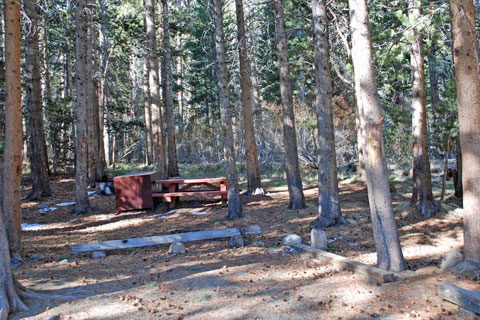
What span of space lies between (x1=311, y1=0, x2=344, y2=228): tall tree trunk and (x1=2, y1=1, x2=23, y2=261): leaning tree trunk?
6081mm

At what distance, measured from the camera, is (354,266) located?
5.72 metres

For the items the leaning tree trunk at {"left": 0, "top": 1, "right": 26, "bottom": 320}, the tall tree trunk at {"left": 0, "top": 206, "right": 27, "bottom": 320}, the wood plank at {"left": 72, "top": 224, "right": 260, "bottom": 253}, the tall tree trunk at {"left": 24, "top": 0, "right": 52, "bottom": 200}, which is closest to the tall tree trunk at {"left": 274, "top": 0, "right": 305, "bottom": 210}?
the wood plank at {"left": 72, "top": 224, "right": 260, "bottom": 253}

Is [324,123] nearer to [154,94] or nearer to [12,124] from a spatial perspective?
[12,124]

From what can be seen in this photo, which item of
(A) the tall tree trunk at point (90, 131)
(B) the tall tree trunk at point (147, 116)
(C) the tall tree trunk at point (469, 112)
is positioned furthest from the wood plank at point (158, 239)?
(B) the tall tree trunk at point (147, 116)

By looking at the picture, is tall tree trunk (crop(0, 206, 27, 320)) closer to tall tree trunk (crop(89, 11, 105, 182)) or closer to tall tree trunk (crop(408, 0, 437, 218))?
tall tree trunk (crop(408, 0, 437, 218))

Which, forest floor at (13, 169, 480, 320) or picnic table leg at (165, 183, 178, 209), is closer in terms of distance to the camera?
forest floor at (13, 169, 480, 320)

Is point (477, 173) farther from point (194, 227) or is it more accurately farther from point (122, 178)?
point (122, 178)

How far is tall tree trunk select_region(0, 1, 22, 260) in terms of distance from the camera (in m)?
7.00

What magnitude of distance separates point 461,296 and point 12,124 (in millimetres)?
7238

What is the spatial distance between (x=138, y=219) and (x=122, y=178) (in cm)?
145

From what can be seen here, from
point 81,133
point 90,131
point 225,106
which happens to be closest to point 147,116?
point 90,131

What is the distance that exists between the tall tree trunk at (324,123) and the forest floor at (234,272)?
1.62 ft

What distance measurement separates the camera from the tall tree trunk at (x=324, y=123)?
909cm

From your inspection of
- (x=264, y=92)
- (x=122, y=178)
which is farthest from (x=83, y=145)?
(x=264, y=92)
